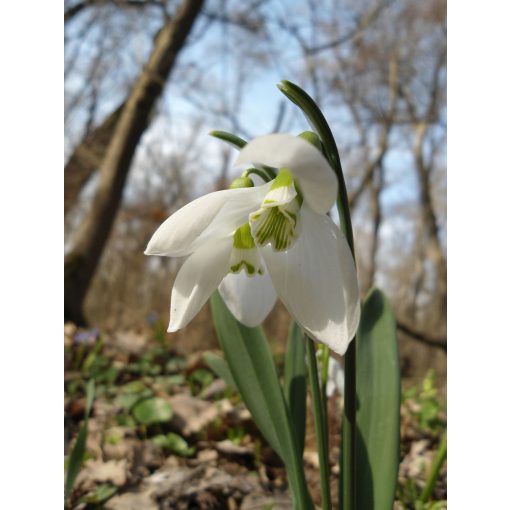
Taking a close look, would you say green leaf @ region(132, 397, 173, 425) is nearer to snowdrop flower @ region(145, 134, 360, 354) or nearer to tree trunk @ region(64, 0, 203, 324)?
snowdrop flower @ region(145, 134, 360, 354)

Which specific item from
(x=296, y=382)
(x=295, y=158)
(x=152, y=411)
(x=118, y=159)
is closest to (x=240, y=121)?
(x=118, y=159)

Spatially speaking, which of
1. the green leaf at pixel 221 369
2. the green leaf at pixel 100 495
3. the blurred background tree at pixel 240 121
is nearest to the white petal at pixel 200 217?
the green leaf at pixel 221 369

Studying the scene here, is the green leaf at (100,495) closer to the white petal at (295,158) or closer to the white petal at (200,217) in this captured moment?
the white petal at (200,217)

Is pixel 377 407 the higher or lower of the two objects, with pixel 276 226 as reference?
lower

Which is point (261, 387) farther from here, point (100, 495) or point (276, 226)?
point (100, 495)
